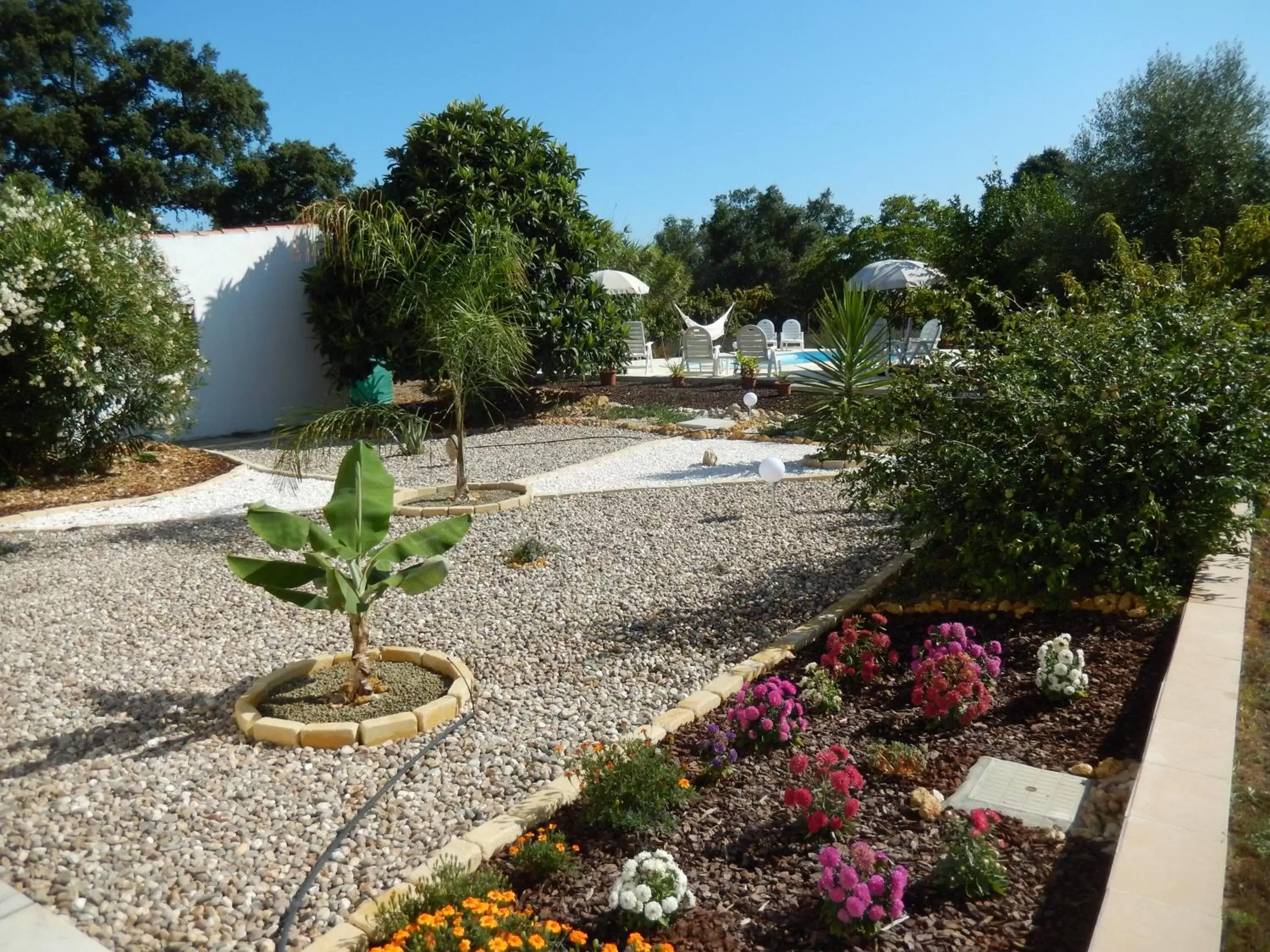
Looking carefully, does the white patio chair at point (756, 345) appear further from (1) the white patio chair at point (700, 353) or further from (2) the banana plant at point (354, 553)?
(2) the banana plant at point (354, 553)

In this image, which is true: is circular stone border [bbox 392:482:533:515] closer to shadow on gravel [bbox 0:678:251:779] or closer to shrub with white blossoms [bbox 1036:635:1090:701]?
shadow on gravel [bbox 0:678:251:779]

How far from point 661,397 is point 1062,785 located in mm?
13397

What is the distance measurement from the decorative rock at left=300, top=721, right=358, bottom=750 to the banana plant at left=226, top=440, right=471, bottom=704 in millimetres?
320

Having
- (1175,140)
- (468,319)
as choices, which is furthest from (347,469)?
(1175,140)

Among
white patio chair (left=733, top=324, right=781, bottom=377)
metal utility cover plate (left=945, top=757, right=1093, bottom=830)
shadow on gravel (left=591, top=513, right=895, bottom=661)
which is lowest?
metal utility cover plate (left=945, top=757, right=1093, bottom=830)

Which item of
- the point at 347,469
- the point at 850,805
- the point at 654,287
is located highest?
the point at 654,287

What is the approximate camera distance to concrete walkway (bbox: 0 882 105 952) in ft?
9.02

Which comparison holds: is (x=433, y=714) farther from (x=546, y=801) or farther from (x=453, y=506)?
(x=453, y=506)

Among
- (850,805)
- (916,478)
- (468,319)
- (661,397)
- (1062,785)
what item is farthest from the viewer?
(661,397)

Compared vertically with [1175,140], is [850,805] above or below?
below

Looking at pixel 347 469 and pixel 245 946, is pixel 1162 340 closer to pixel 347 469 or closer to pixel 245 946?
pixel 347 469

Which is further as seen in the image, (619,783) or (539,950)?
(619,783)

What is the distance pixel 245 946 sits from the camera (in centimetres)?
274

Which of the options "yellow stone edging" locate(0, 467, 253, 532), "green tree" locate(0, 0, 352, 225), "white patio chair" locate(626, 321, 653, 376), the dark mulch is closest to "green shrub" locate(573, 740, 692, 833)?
the dark mulch
